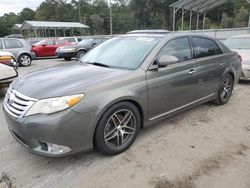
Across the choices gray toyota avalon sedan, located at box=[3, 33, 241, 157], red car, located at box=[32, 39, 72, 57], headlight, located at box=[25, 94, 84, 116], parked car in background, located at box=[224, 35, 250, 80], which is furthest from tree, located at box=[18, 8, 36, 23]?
headlight, located at box=[25, 94, 84, 116]

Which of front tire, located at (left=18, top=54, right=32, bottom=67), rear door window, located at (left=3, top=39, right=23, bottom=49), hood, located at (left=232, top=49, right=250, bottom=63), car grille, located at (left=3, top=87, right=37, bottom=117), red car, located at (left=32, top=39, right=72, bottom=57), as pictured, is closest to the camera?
car grille, located at (left=3, top=87, right=37, bottom=117)

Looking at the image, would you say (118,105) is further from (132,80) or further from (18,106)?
(18,106)

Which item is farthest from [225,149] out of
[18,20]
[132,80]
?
[18,20]

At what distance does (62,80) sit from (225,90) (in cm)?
356

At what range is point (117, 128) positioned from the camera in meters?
2.99

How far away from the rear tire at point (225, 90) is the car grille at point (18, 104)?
3.65m

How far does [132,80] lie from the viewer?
301 cm

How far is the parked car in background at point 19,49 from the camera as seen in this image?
11751 mm

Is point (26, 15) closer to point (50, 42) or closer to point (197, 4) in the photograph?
point (197, 4)

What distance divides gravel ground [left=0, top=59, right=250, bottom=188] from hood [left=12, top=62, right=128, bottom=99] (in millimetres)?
909

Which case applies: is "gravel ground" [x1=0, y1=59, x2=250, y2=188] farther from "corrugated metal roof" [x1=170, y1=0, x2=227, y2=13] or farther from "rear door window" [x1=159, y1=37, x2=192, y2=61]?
"corrugated metal roof" [x1=170, y1=0, x2=227, y2=13]

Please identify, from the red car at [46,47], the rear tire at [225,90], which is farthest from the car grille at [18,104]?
the red car at [46,47]

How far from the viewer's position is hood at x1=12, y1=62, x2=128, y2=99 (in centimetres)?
262

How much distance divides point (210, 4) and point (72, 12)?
47628 mm
